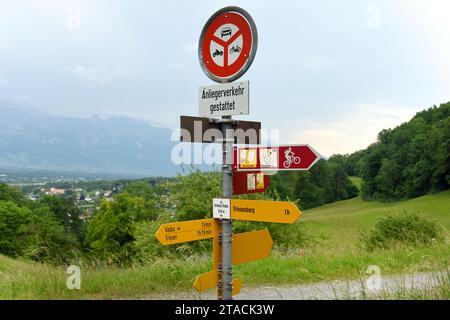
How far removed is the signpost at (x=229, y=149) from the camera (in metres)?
4.01

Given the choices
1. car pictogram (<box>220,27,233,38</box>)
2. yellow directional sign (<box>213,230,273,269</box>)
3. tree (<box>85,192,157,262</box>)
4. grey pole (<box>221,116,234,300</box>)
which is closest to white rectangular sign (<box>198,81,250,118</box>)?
grey pole (<box>221,116,234,300</box>)

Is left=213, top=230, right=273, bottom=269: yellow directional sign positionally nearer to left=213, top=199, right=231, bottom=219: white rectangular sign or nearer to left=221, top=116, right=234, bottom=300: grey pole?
left=221, top=116, right=234, bottom=300: grey pole

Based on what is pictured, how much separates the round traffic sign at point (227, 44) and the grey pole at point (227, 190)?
1.45 feet

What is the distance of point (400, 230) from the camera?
1230 centimetres

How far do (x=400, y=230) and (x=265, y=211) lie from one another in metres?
9.49

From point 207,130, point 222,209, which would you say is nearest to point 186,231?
point 222,209

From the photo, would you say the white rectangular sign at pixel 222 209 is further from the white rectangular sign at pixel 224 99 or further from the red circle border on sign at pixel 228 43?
the red circle border on sign at pixel 228 43

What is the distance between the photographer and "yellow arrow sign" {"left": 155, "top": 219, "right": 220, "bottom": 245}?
399 centimetres

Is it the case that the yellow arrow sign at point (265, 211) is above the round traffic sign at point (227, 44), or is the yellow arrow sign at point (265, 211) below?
below

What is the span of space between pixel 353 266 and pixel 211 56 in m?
5.12

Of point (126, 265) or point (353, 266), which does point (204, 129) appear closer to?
point (353, 266)

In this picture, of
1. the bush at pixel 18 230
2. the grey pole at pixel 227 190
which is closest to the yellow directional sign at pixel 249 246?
the grey pole at pixel 227 190

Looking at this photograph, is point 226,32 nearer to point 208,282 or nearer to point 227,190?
point 227,190
